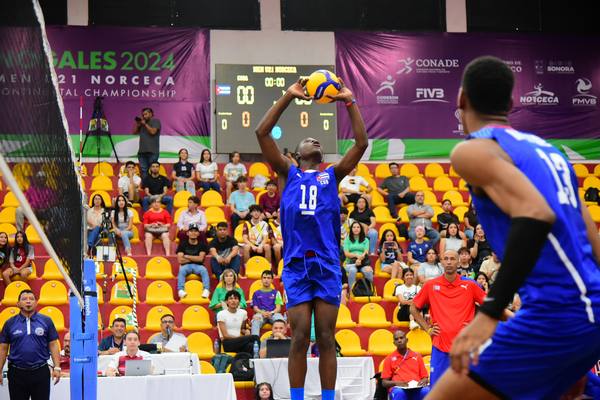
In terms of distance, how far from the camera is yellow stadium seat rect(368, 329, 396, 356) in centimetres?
1688

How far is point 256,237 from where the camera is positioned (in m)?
19.3

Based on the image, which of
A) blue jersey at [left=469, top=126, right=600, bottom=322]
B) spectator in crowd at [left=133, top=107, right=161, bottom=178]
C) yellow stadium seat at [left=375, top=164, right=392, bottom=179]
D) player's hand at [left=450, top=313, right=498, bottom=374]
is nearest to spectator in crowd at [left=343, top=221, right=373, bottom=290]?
yellow stadium seat at [left=375, top=164, right=392, bottom=179]

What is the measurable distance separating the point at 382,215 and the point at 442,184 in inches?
104

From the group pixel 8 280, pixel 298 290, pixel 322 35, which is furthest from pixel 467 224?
pixel 298 290

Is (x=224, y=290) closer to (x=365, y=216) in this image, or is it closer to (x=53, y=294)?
(x=53, y=294)

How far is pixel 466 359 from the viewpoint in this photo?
151 inches

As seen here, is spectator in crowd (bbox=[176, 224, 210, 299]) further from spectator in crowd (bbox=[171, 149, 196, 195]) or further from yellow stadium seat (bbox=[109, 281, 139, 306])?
spectator in crowd (bbox=[171, 149, 196, 195])

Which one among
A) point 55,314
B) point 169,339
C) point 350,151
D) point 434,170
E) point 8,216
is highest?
point 434,170

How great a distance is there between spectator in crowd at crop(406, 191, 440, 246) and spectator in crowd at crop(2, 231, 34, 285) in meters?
8.11

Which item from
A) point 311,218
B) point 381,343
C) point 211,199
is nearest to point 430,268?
point 381,343

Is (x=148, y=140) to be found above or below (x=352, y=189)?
above

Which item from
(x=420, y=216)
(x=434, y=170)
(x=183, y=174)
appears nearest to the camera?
(x=420, y=216)

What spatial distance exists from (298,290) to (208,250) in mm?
11286

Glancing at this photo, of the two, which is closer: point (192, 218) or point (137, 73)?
point (192, 218)
